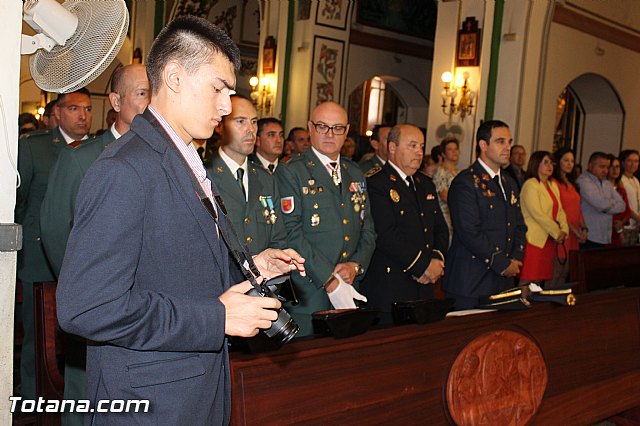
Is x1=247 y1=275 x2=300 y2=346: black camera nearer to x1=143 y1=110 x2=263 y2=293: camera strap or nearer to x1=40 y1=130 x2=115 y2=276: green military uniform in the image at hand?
x1=143 y1=110 x2=263 y2=293: camera strap

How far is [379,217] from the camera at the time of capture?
12.2ft

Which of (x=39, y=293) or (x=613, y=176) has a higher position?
(x=613, y=176)

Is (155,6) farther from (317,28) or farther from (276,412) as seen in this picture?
(276,412)

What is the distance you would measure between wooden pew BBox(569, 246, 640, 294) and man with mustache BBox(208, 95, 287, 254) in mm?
1961

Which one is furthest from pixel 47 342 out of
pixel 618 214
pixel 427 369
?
pixel 618 214

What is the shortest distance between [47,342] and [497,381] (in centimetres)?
167

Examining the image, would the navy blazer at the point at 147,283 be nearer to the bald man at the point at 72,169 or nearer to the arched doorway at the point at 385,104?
the bald man at the point at 72,169

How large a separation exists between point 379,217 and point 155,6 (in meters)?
9.89

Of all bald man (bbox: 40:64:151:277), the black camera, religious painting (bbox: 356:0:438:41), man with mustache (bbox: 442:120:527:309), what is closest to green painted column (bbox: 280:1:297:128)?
religious painting (bbox: 356:0:438:41)

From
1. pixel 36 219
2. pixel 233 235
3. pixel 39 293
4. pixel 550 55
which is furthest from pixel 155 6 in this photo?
pixel 233 235

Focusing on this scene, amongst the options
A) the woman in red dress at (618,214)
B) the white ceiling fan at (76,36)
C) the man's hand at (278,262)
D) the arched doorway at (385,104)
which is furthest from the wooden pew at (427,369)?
the arched doorway at (385,104)

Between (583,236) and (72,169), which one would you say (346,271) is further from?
(583,236)

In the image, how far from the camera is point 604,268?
4.49m

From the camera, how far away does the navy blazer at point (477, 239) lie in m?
3.90
